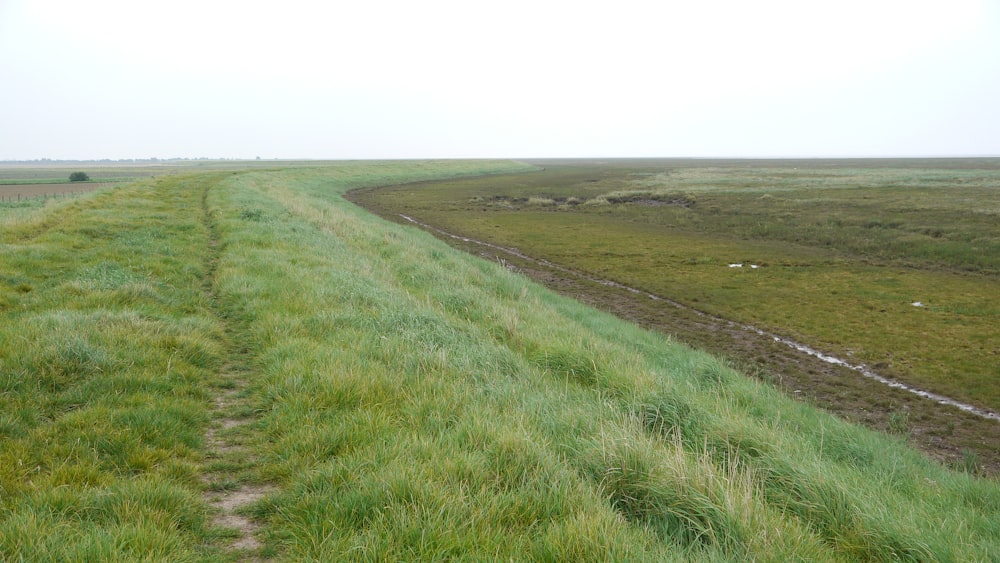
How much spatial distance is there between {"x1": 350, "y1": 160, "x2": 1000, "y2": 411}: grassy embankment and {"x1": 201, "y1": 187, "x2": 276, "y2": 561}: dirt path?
13.2m

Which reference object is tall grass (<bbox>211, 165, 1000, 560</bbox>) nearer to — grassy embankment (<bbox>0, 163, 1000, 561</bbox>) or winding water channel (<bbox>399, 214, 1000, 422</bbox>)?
grassy embankment (<bbox>0, 163, 1000, 561</bbox>)

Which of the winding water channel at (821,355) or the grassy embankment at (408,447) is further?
the winding water channel at (821,355)

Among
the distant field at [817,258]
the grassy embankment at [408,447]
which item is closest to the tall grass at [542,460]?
the grassy embankment at [408,447]

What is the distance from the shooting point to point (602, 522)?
3.72m

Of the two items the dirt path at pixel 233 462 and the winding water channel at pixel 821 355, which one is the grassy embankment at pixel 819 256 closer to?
the winding water channel at pixel 821 355

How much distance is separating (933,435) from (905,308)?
9595 millimetres

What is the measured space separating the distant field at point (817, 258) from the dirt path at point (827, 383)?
161mm

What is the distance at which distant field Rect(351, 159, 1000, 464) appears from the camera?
14195 mm

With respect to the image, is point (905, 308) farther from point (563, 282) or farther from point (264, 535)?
point (264, 535)

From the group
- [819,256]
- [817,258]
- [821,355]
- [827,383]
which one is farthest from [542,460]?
[819,256]

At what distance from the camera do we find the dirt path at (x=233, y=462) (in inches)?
151

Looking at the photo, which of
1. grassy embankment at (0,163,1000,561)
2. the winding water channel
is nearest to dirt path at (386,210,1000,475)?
the winding water channel

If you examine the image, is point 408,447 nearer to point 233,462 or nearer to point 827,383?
point 233,462

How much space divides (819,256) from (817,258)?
2.22ft
